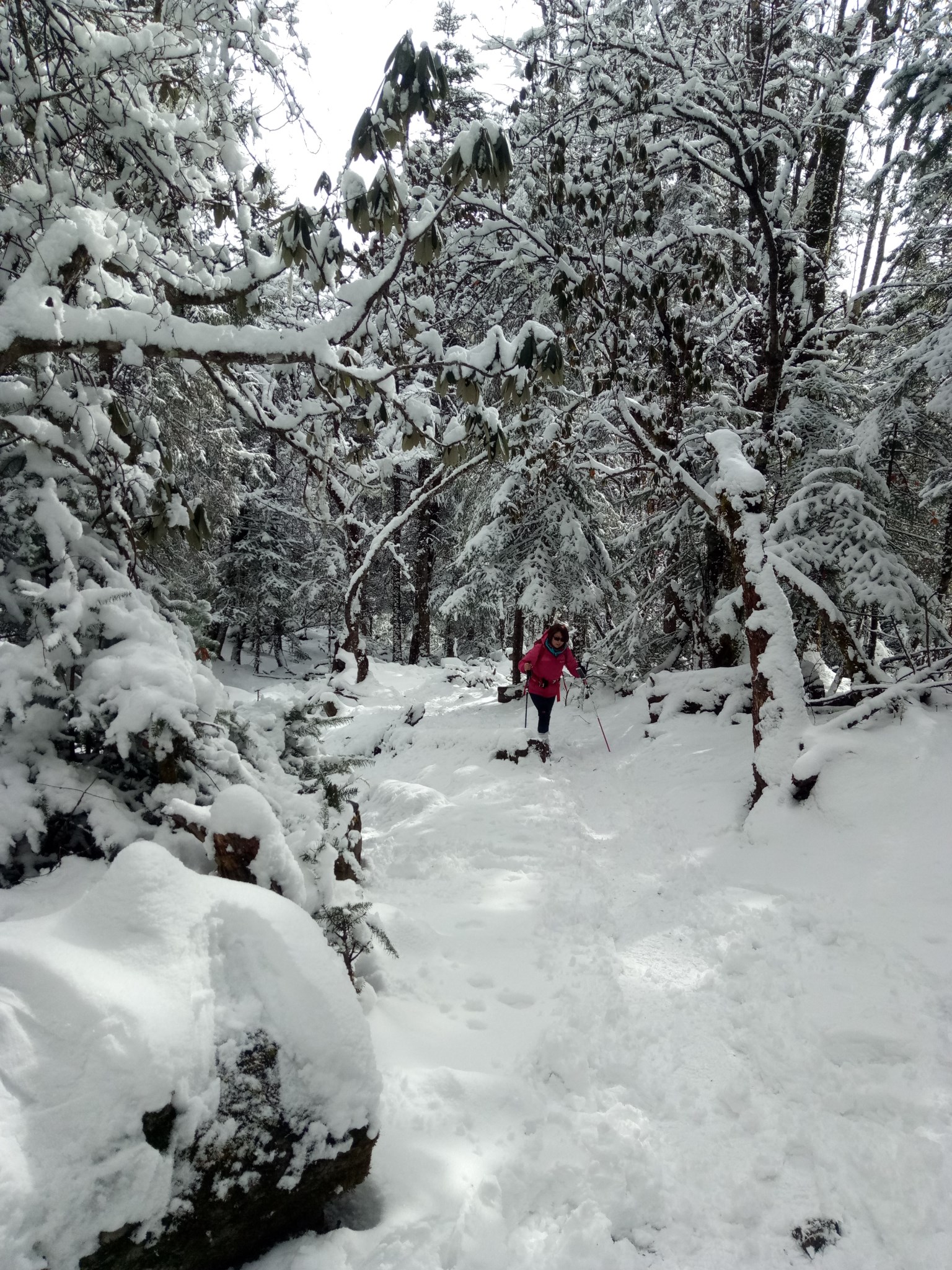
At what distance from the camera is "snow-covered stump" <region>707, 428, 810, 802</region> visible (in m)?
5.96

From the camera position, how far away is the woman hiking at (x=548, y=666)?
985 centimetres

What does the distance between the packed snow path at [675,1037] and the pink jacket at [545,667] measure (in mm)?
3465

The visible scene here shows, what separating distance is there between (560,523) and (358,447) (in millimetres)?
9391

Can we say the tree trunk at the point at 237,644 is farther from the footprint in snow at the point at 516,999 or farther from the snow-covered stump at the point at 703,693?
the footprint in snow at the point at 516,999

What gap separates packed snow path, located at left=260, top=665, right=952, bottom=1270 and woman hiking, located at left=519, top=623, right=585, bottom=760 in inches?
135

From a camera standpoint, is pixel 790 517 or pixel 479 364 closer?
pixel 479 364

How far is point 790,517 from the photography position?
22.7 feet

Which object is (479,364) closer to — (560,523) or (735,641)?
(735,641)

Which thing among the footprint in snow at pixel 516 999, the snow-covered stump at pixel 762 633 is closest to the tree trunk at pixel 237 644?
the snow-covered stump at pixel 762 633

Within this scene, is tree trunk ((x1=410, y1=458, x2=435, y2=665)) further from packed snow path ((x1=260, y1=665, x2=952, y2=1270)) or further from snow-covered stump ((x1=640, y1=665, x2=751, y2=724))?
packed snow path ((x1=260, y1=665, x2=952, y2=1270))

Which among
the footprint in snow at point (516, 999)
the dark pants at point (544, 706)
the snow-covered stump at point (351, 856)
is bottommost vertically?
the footprint in snow at point (516, 999)

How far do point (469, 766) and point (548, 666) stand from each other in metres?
1.96

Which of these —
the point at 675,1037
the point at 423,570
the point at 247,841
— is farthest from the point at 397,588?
the point at 675,1037

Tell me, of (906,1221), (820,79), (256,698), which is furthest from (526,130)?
(906,1221)
